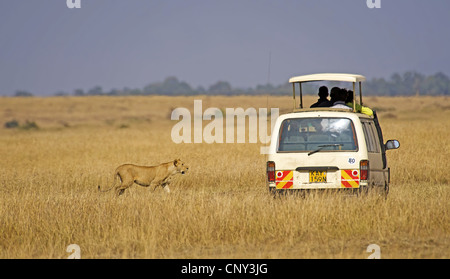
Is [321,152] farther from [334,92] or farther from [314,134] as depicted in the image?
[334,92]

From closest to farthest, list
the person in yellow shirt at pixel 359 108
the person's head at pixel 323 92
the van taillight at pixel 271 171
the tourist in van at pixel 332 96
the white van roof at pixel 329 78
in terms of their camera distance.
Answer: the van taillight at pixel 271 171 < the white van roof at pixel 329 78 < the person in yellow shirt at pixel 359 108 < the tourist in van at pixel 332 96 < the person's head at pixel 323 92

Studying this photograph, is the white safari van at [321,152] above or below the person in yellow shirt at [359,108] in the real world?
below

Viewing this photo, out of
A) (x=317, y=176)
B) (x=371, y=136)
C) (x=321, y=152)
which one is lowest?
(x=317, y=176)

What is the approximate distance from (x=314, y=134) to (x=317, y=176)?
695 millimetres

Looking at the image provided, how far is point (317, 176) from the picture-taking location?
11617 mm

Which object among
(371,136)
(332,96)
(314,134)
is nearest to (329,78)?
(332,96)

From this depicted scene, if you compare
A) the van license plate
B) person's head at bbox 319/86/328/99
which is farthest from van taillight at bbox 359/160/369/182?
person's head at bbox 319/86/328/99

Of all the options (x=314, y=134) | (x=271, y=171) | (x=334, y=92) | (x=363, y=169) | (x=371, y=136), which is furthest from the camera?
(x=334, y=92)

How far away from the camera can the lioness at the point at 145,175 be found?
16453mm

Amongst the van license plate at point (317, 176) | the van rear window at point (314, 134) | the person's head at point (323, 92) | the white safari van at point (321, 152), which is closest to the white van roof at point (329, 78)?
the person's head at point (323, 92)

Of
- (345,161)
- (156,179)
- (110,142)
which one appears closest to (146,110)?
(110,142)

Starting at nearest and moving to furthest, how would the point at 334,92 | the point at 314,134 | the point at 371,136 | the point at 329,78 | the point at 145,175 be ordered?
the point at 314,134 < the point at 371,136 < the point at 329,78 < the point at 334,92 < the point at 145,175

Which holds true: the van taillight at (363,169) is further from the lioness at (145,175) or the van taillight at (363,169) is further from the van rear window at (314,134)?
the lioness at (145,175)
